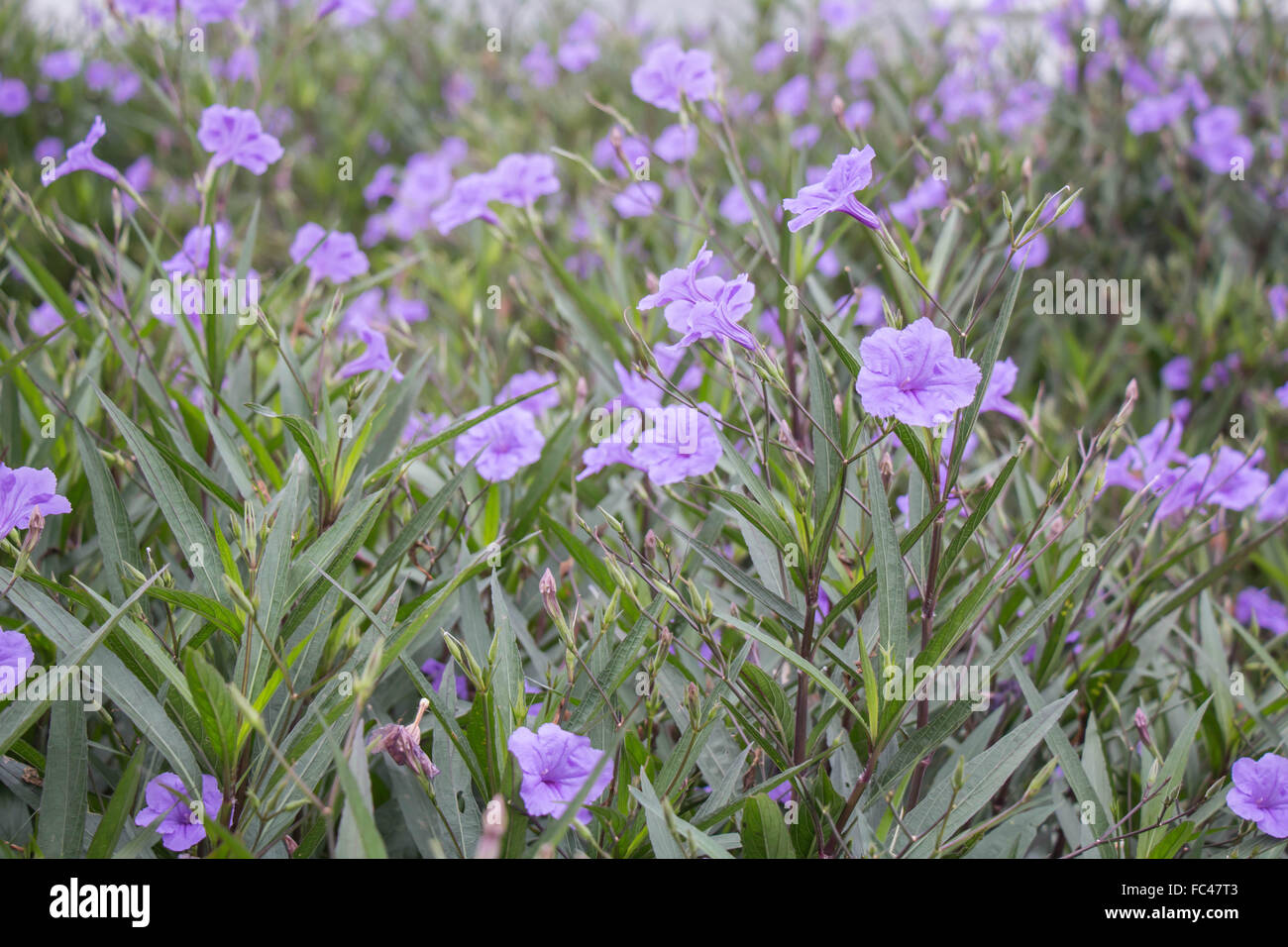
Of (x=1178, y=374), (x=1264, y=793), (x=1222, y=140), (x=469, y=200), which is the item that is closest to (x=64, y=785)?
(x=469, y=200)

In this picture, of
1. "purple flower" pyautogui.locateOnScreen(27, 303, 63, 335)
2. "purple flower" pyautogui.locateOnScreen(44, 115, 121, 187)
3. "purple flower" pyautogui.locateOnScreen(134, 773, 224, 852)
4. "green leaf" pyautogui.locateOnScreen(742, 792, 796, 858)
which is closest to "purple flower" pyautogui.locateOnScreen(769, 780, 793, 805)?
"green leaf" pyautogui.locateOnScreen(742, 792, 796, 858)

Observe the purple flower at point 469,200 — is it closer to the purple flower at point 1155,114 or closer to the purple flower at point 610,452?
the purple flower at point 610,452

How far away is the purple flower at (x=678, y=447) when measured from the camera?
1.15 meters

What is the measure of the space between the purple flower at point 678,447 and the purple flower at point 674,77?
0.71 metres

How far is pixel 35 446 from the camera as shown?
4.64ft

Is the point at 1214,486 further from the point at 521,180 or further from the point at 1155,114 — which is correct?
the point at 1155,114

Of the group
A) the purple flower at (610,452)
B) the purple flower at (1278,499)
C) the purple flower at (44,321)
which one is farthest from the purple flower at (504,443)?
the purple flower at (1278,499)

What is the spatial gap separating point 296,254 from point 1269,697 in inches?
66.8

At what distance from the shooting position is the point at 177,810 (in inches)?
40.6

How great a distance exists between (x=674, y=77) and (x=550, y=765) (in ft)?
3.89

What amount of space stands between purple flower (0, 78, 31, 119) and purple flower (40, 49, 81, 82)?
0.39ft

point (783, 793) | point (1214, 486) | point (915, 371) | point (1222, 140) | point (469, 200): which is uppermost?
point (1222, 140)
